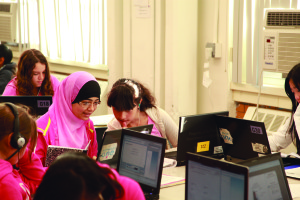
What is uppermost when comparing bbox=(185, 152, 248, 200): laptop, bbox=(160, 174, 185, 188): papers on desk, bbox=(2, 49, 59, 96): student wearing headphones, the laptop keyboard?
bbox=(2, 49, 59, 96): student wearing headphones

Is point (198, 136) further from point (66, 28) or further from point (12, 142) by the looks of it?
point (66, 28)

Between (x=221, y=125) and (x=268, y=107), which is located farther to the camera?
(x=268, y=107)

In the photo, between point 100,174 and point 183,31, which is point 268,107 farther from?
point 100,174

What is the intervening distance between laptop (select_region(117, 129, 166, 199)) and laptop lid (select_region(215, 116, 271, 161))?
71 centimetres

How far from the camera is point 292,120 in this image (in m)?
3.18

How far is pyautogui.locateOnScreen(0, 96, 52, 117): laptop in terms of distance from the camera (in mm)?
3053

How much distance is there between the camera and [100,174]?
125cm

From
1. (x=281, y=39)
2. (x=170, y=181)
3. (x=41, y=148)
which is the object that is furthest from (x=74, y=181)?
(x=281, y=39)

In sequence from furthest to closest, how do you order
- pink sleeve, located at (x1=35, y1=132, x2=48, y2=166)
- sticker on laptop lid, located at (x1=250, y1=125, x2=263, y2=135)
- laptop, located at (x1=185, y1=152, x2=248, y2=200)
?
pink sleeve, located at (x1=35, y1=132, x2=48, y2=166), sticker on laptop lid, located at (x1=250, y1=125, x2=263, y2=135), laptop, located at (x1=185, y1=152, x2=248, y2=200)

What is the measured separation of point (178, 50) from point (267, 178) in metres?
2.78

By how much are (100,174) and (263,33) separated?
299cm

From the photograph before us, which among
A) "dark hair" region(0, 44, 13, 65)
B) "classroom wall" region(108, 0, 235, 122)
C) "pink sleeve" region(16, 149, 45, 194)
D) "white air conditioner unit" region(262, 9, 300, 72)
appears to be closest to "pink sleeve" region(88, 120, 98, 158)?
"pink sleeve" region(16, 149, 45, 194)

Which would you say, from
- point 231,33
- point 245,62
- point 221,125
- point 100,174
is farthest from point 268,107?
point 100,174

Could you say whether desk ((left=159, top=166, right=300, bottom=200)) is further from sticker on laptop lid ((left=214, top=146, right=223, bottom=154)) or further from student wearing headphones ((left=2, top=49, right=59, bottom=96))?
student wearing headphones ((left=2, top=49, right=59, bottom=96))
